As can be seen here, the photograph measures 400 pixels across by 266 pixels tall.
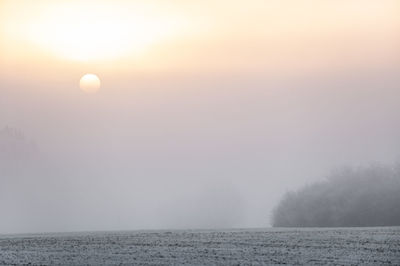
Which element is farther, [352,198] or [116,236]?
[352,198]

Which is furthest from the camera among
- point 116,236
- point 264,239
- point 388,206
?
point 388,206

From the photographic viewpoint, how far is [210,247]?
62.0 feet

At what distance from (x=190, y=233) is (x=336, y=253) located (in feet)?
21.4

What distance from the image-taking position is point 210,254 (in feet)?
57.2

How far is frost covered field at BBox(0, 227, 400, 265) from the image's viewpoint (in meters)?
16.6

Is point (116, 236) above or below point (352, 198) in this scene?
below

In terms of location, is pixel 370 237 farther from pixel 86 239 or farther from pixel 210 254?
pixel 86 239

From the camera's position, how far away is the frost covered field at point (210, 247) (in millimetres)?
16562

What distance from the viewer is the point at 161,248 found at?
18938 mm

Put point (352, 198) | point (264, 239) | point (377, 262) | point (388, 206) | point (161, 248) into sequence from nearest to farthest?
point (377, 262), point (161, 248), point (264, 239), point (388, 206), point (352, 198)

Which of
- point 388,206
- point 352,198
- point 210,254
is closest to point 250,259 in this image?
point 210,254

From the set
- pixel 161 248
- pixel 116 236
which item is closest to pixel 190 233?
pixel 116 236

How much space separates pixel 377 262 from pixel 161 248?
529 centimetres

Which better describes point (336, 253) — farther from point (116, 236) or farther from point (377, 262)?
point (116, 236)
